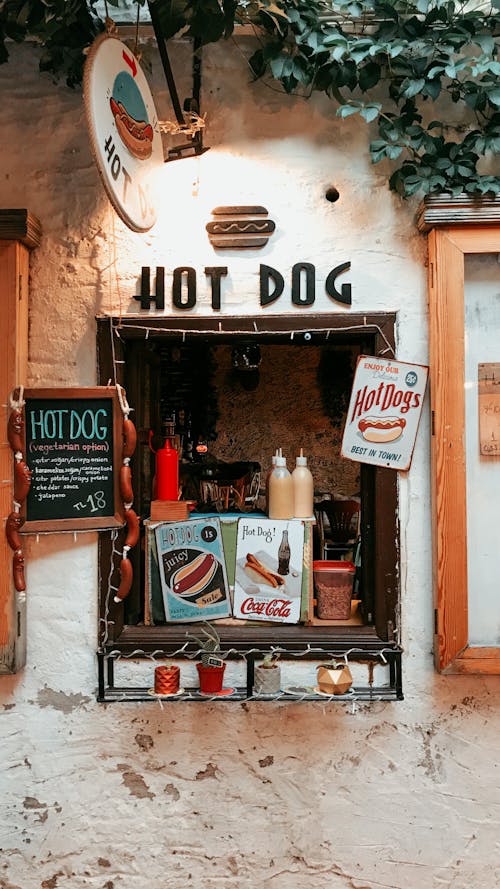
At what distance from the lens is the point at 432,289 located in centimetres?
284

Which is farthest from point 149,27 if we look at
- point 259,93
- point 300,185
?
point 300,185

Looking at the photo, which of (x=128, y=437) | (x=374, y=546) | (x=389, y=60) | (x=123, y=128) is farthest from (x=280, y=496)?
(x=389, y=60)

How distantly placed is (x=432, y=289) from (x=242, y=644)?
1726mm

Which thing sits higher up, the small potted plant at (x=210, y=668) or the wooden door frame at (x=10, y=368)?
the wooden door frame at (x=10, y=368)

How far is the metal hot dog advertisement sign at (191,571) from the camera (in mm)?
3055

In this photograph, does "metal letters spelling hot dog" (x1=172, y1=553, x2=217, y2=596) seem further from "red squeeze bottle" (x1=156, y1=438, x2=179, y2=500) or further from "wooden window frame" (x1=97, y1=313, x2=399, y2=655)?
"red squeeze bottle" (x1=156, y1=438, x2=179, y2=500)

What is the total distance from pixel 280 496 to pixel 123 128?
166 centimetres

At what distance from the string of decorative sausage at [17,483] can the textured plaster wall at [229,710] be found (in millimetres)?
108

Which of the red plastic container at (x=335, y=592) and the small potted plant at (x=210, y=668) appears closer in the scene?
the small potted plant at (x=210, y=668)

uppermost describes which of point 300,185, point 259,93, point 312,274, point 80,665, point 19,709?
point 259,93

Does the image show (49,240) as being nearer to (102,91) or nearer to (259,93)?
(102,91)

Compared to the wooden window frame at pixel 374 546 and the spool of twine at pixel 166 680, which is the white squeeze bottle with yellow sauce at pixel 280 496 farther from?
the spool of twine at pixel 166 680

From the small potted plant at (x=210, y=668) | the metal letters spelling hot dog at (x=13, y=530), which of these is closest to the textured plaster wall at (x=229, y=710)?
the metal letters spelling hot dog at (x=13, y=530)

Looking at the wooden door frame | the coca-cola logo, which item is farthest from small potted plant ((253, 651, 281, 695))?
the wooden door frame
